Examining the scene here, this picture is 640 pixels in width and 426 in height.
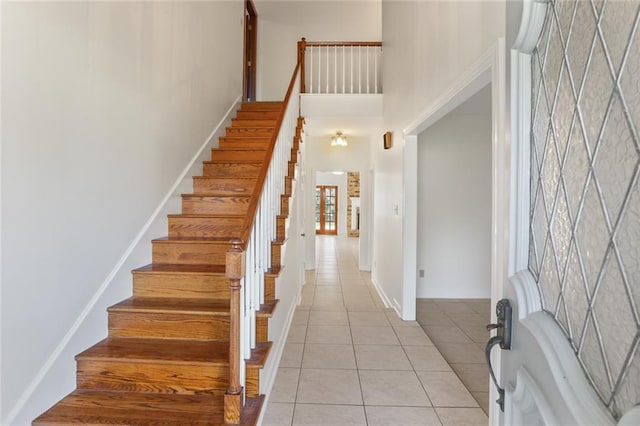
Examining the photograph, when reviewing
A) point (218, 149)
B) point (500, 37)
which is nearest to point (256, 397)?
point (500, 37)

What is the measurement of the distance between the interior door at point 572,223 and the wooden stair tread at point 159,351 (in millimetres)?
1535

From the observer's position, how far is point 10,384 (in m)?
1.43

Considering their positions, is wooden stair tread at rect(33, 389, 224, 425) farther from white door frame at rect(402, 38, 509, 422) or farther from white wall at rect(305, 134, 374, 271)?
white wall at rect(305, 134, 374, 271)

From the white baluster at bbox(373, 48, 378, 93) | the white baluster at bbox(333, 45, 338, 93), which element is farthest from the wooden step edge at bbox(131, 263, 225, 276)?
the white baluster at bbox(373, 48, 378, 93)

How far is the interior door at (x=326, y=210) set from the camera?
13486mm

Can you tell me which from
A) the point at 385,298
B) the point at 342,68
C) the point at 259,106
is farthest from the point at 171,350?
the point at 342,68

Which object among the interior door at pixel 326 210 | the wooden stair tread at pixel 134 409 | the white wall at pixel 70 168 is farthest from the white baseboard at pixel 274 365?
the interior door at pixel 326 210

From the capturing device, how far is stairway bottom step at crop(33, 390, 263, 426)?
1.57 metres

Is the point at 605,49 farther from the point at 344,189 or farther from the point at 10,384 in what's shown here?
the point at 344,189

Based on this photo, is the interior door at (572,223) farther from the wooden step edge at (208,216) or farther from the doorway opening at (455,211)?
the doorway opening at (455,211)

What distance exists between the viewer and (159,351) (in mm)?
1896

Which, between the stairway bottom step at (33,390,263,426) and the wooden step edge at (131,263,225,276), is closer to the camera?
the stairway bottom step at (33,390,263,426)

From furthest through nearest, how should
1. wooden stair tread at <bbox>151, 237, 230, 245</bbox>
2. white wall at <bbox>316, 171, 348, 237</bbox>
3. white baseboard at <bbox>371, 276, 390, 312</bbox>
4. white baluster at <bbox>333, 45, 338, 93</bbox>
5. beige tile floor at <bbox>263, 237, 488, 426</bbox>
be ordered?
white wall at <bbox>316, 171, 348, 237</bbox>
white baluster at <bbox>333, 45, 338, 93</bbox>
white baseboard at <bbox>371, 276, 390, 312</bbox>
wooden stair tread at <bbox>151, 237, 230, 245</bbox>
beige tile floor at <bbox>263, 237, 488, 426</bbox>

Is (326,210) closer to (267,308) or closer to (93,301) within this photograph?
(267,308)
